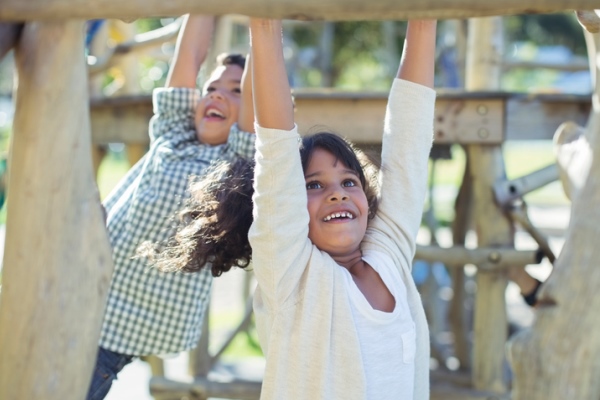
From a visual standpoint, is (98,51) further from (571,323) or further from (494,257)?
(571,323)

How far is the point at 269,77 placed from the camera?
194 cm

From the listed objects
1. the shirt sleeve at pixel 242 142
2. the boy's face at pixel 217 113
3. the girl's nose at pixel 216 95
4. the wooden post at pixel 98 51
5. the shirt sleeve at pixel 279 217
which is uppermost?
the wooden post at pixel 98 51

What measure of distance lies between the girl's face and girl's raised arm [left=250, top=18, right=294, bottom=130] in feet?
0.75

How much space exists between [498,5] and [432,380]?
10.6 ft

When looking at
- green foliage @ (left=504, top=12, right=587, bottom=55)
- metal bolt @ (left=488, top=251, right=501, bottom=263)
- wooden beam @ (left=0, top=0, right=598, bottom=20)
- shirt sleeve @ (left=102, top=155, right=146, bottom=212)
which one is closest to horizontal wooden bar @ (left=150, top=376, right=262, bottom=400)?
metal bolt @ (left=488, top=251, right=501, bottom=263)

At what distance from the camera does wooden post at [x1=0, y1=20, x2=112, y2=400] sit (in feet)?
5.88

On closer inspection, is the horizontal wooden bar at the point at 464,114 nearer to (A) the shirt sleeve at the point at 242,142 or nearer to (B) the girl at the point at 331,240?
(A) the shirt sleeve at the point at 242,142

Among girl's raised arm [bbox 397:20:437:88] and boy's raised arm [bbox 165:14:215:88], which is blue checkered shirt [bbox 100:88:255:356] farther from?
girl's raised arm [bbox 397:20:437:88]

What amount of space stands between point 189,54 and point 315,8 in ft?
4.87

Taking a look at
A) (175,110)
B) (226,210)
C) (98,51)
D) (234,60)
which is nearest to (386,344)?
(226,210)

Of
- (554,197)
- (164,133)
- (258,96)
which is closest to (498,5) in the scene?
(258,96)

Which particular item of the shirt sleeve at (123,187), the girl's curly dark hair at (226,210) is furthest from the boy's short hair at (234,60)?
the girl's curly dark hair at (226,210)

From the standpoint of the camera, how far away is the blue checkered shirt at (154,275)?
2.79 m

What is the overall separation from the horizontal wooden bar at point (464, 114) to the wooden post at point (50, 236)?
81.3 inches
